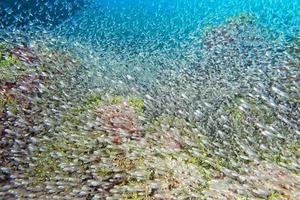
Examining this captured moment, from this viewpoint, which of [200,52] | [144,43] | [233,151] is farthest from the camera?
[144,43]

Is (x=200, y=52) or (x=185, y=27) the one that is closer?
(x=200, y=52)

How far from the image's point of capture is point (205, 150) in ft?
24.4

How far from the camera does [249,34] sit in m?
18.5

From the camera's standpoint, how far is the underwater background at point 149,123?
6609mm

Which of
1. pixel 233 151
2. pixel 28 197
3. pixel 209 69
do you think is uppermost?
pixel 209 69

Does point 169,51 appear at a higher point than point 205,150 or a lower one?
higher

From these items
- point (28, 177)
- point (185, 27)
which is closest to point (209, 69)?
point (28, 177)

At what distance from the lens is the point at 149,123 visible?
8438 mm

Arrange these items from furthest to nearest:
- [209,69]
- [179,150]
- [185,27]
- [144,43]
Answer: [185,27] → [144,43] → [209,69] → [179,150]

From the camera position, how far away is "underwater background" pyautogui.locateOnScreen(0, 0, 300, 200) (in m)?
6.61

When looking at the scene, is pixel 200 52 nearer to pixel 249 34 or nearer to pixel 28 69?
pixel 249 34

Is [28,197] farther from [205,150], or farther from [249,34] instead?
[249,34]

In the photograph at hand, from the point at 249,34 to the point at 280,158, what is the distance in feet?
42.5

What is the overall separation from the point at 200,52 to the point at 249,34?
397cm
